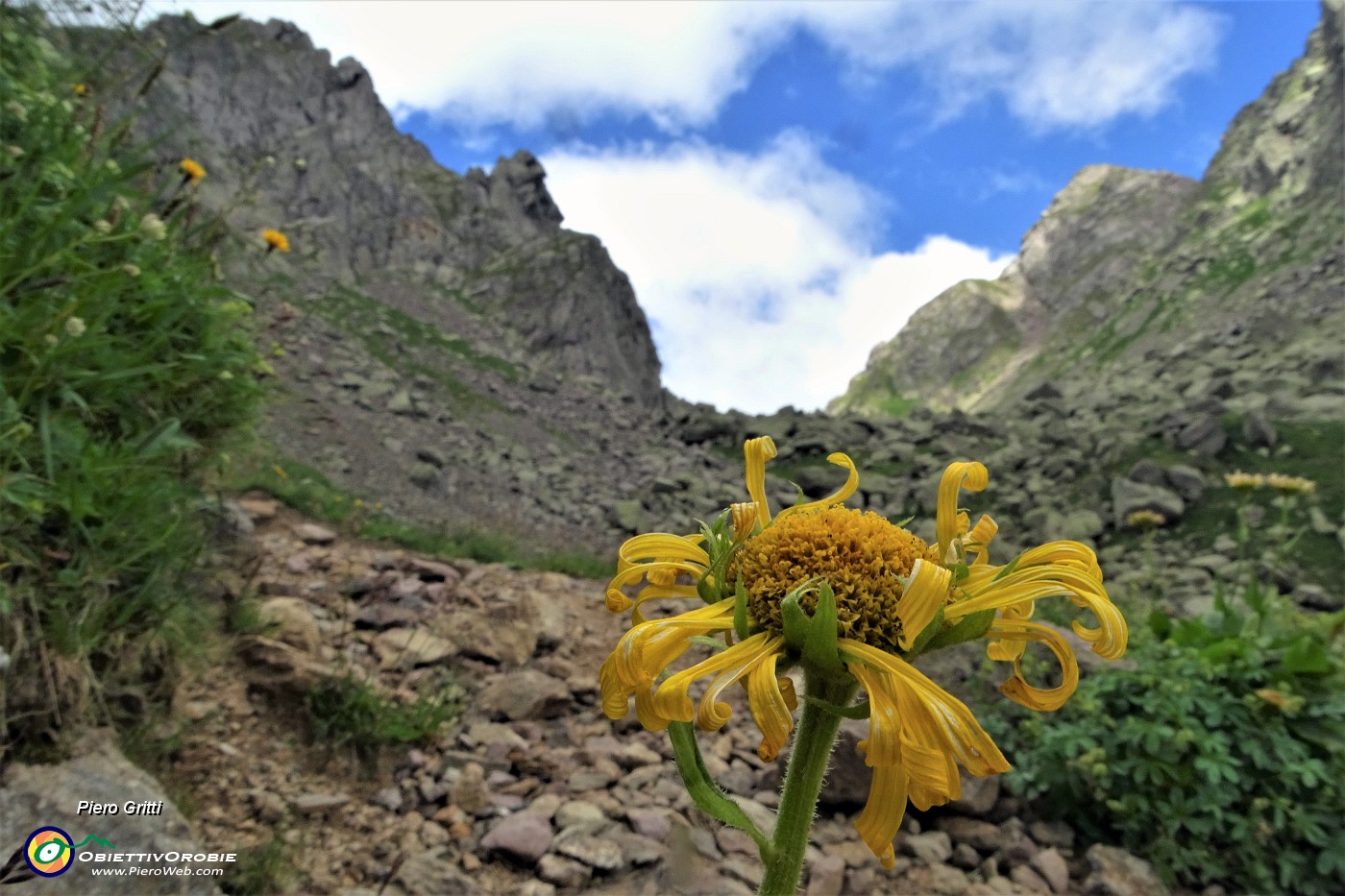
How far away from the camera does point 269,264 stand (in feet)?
79.7

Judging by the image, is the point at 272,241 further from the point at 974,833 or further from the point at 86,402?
the point at 974,833

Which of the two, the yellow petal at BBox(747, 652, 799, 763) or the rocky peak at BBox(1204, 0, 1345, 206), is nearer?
the yellow petal at BBox(747, 652, 799, 763)

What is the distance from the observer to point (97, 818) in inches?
88.7

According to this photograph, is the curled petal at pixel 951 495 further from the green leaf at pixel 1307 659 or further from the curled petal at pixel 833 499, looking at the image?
the green leaf at pixel 1307 659

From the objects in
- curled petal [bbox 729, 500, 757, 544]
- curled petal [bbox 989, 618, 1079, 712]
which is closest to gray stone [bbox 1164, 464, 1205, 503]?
curled petal [bbox 989, 618, 1079, 712]

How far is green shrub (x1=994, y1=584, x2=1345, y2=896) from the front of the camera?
3.44m

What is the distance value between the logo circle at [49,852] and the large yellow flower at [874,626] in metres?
1.87

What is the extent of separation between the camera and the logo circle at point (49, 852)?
2.03 metres

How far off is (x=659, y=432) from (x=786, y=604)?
965 inches

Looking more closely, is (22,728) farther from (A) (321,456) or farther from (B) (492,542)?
(A) (321,456)

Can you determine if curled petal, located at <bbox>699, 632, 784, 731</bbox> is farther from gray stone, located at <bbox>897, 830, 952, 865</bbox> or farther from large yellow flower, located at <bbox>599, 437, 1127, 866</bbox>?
gray stone, located at <bbox>897, 830, 952, 865</bbox>

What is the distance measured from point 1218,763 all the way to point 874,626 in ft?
11.0

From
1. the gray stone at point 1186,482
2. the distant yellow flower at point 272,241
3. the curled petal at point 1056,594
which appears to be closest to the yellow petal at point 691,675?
the curled petal at point 1056,594

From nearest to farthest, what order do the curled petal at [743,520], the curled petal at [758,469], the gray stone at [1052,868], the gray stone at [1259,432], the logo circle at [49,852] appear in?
1. the curled petal at [743,520]
2. the curled petal at [758,469]
3. the logo circle at [49,852]
4. the gray stone at [1052,868]
5. the gray stone at [1259,432]
